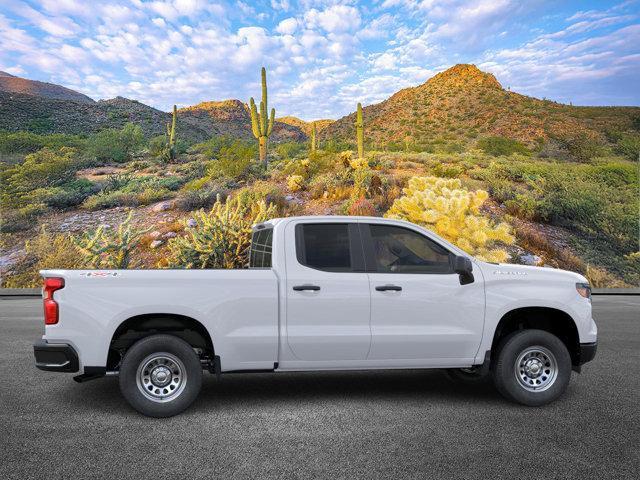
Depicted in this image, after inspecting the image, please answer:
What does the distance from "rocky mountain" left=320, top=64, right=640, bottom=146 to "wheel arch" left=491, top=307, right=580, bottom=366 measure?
1459 inches

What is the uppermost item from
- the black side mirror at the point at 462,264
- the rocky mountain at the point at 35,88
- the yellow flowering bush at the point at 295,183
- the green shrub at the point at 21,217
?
the rocky mountain at the point at 35,88

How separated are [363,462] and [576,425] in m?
2.24

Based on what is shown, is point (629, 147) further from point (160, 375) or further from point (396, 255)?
point (160, 375)

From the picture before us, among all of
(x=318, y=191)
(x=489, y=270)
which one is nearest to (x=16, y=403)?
(x=489, y=270)

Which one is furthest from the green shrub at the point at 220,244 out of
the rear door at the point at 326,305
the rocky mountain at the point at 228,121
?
the rocky mountain at the point at 228,121

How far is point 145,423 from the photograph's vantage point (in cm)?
560

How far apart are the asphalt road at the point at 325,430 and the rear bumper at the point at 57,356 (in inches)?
20.8

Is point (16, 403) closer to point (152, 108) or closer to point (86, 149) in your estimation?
point (86, 149)

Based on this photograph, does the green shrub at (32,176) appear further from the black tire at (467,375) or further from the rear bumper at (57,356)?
the black tire at (467,375)

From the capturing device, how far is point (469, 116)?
180 feet

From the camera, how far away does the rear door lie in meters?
5.86

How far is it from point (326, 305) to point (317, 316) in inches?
5.4

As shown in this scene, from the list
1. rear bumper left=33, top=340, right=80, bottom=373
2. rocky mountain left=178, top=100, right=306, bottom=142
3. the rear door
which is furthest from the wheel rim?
rocky mountain left=178, top=100, right=306, bottom=142

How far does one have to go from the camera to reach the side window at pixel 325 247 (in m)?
6.09
